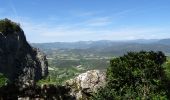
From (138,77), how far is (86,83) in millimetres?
18473

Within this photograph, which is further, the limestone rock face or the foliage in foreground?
the foliage in foreground

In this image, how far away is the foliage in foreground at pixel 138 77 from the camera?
371ft

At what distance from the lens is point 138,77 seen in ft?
389

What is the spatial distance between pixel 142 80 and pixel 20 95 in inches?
1863

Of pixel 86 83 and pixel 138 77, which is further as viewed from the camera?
pixel 138 77

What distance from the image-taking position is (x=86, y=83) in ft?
371

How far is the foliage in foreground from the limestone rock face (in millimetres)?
3018

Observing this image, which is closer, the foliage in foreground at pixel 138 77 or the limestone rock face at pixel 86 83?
the limestone rock face at pixel 86 83

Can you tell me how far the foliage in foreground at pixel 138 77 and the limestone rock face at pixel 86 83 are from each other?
3018 mm

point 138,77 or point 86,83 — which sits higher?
point 138,77

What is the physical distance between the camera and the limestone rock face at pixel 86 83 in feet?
352

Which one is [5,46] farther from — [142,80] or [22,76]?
[142,80]

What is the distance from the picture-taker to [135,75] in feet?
383

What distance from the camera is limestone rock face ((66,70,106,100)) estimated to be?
107m
